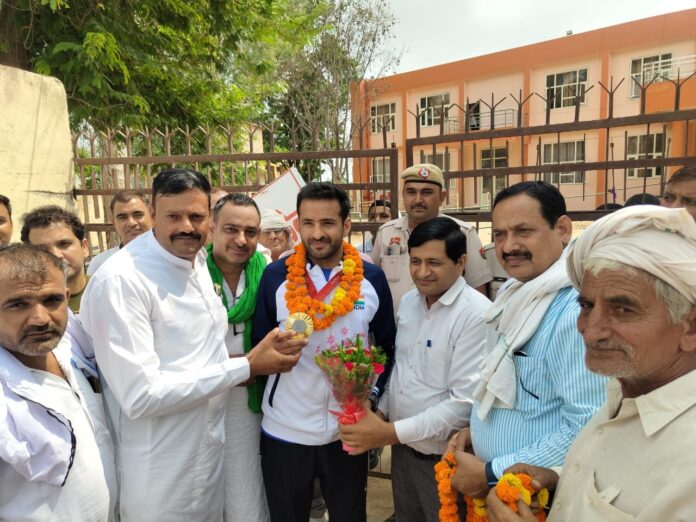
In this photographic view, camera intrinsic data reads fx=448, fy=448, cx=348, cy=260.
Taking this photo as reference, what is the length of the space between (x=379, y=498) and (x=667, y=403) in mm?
3177

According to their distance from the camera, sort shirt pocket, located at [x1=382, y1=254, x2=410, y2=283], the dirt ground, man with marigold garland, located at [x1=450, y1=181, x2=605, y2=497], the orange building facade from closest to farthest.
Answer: man with marigold garland, located at [x1=450, y1=181, x2=605, y2=497] < the dirt ground < shirt pocket, located at [x1=382, y1=254, x2=410, y2=283] < the orange building facade

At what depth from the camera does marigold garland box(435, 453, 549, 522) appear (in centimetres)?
161

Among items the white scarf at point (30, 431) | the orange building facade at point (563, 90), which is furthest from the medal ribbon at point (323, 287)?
the orange building facade at point (563, 90)

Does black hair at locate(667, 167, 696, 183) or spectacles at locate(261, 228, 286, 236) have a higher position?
black hair at locate(667, 167, 696, 183)

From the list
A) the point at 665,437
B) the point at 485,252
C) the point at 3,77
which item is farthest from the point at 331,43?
the point at 665,437

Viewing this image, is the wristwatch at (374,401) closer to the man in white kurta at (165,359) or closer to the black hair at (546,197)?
the man in white kurta at (165,359)

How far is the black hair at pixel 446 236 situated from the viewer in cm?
241

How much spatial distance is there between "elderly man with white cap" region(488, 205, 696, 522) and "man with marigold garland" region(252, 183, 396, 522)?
1.41 m

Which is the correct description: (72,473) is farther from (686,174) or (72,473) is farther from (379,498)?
(686,174)

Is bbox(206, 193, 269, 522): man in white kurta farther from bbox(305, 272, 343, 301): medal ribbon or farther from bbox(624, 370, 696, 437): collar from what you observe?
bbox(624, 370, 696, 437): collar

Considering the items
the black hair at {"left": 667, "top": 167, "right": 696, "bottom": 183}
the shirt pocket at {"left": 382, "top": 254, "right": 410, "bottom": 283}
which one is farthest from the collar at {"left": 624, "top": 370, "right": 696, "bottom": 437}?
the shirt pocket at {"left": 382, "top": 254, "right": 410, "bottom": 283}

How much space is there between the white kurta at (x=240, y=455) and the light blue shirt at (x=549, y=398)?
1.44 m

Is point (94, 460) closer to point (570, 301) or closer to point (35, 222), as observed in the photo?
point (35, 222)

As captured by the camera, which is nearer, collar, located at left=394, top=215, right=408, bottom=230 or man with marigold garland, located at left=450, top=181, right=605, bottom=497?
man with marigold garland, located at left=450, top=181, right=605, bottom=497
